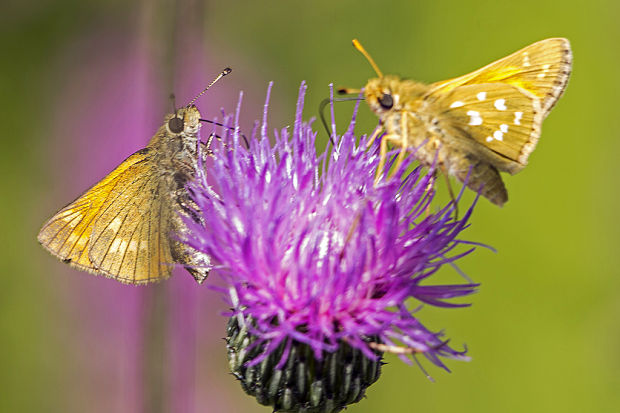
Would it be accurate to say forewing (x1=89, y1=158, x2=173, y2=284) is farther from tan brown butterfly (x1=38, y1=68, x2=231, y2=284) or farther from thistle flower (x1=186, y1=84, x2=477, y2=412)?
thistle flower (x1=186, y1=84, x2=477, y2=412)

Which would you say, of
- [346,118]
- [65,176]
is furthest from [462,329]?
[65,176]

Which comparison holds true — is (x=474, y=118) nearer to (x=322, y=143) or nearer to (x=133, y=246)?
(x=133, y=246)

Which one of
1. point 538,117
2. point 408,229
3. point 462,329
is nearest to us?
point 408,229

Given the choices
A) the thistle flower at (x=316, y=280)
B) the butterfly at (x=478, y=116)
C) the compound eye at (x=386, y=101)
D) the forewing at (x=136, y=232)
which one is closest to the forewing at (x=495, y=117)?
the butterfly at (x=478, y=116)

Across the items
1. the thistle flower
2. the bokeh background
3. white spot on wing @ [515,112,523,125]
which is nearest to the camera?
the thistle flower

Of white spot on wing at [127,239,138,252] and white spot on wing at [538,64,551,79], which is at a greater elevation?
white spot on wing at [538,64,551,79]

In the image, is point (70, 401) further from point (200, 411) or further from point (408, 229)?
point (408, 229)

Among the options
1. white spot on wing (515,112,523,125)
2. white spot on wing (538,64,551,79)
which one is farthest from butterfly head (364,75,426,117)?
white spot on wing (538,64,551,79)
